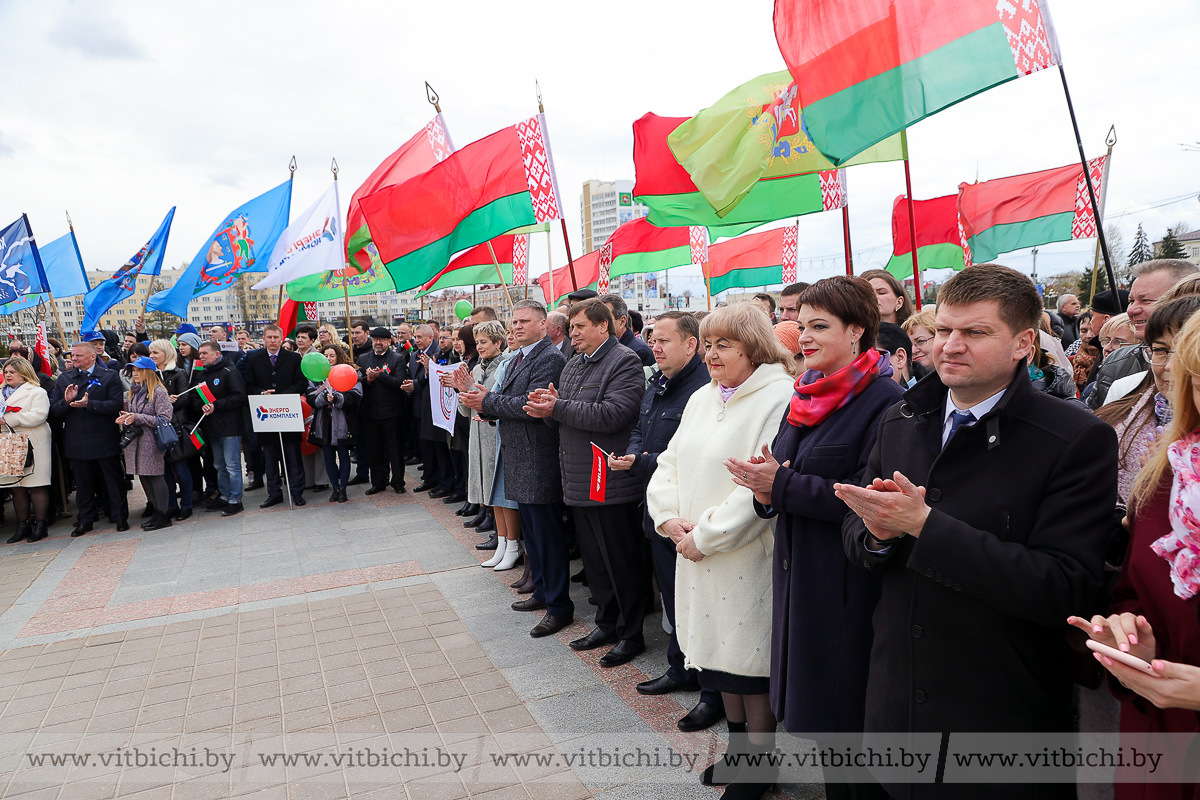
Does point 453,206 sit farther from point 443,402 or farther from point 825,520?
point 825,520

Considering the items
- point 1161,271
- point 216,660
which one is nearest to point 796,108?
point 1161,271

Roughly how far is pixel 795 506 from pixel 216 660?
4200 mm

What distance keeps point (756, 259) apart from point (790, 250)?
61cm

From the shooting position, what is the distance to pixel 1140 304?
10.9 feet

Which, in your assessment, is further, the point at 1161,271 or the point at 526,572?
the point at 526,572

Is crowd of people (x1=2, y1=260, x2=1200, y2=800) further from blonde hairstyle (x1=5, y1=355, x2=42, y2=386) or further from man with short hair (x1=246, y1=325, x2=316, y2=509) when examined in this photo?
blonde hairstyle (x1=5, y1=355, x2=42, y2=386)

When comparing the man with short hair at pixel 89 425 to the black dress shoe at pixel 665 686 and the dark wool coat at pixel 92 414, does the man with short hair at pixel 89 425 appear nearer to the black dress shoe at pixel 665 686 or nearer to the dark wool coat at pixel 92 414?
the dark wool coat at pixel 92 414

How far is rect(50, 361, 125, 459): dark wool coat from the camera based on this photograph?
8.05 metres

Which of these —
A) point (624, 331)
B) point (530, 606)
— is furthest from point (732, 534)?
point (530, 606)

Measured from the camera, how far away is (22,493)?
836cm

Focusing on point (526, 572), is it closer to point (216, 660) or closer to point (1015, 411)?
point (216, 660)

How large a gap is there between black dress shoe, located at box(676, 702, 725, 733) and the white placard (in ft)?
22.2

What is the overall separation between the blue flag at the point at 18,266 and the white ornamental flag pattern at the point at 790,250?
36.3 ft

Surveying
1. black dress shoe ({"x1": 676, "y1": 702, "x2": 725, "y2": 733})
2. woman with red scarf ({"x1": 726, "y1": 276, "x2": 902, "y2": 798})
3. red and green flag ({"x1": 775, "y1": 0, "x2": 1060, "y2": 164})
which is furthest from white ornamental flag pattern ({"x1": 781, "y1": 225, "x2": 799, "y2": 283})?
woman with red scarf ({"x1": 726, "y1": 276, "x2": 902, "y2": 798})
